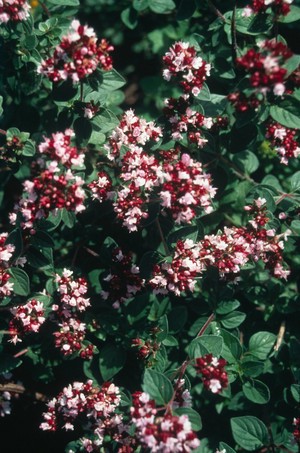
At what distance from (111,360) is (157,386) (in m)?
0.70

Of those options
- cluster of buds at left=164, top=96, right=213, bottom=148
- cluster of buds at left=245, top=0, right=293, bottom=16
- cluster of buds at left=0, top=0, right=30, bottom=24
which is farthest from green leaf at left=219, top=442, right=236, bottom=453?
cluster of buds at left=0, top=0, right=30, bottom=24

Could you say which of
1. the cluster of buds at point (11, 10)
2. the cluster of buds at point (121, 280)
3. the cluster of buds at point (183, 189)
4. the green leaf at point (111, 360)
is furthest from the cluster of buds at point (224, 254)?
the cluster of buds at point (11, 10)

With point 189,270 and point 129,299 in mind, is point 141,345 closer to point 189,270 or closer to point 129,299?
point 129,299

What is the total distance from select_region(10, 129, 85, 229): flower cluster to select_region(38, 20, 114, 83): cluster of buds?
0.40 meters

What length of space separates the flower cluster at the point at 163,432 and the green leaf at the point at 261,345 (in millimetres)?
1057

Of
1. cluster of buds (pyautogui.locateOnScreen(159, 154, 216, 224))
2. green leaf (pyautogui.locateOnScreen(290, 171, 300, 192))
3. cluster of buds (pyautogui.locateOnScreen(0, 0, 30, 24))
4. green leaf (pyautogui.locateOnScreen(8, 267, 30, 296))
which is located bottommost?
green leaf (pyautogui.locateOnScreen(290, 171, 300, 192))

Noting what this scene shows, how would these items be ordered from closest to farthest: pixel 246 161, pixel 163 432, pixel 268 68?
pixel 163 432 → pixel 268 68 → pixel 246 161

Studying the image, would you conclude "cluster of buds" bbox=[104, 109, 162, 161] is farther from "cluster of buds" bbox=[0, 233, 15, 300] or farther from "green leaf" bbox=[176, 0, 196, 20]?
"green leaf" bbox=[176, 0, 196, 20]

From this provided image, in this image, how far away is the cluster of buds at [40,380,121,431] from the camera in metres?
3.18

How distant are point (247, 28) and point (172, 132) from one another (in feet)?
3.06

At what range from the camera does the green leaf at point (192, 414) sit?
114 inches

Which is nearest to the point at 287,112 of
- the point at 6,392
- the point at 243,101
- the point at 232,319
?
the point at 243,101

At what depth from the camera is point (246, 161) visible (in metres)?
4.17

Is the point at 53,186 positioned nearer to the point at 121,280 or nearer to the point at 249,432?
the point at 121,280
